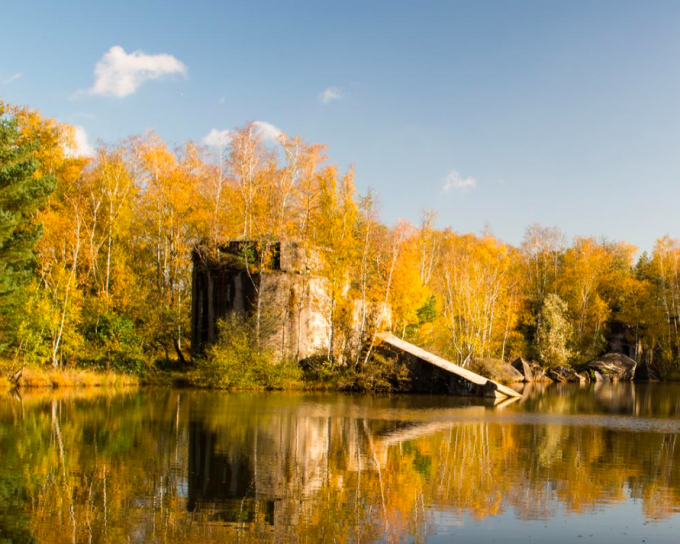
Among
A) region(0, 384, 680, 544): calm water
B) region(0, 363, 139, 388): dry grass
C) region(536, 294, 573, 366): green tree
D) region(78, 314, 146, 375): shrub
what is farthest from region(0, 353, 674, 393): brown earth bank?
region(536, 294, 573, 366): green tree

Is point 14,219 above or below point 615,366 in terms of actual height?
above

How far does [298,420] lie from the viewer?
760 inches

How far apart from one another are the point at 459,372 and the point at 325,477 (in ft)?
66.4

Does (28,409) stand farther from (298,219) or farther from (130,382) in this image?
(298,219)

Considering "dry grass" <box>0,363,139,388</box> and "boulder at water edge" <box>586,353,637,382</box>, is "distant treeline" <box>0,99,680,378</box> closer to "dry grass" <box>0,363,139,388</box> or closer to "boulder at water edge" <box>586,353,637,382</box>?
"dry grass" <box>0,363,139,388</box>

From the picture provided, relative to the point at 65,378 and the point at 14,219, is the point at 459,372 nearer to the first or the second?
the point at 65,378

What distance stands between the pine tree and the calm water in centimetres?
738

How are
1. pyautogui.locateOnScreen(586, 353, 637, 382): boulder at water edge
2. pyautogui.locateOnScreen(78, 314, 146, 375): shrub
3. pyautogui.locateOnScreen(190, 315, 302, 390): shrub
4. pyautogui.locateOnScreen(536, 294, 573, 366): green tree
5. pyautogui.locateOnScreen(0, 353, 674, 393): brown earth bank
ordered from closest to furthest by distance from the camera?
pyautogui.locateOnScreen(0, 353, 674, 393): brown earth bank < pyautogui.locateOnScreen(190, 315, 302, 390): shrub < pyautogui.locateOnScreen(78, 314, 146, 375): shrub < pyautogui.locateOnScreen(536, 294, 573, 366): green tree < pyautogui.locateOnScreen(586, 353, 637, 382): boulder at water edge

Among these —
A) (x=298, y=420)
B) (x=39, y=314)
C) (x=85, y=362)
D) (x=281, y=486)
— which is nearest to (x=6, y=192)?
(x=39, y=314)

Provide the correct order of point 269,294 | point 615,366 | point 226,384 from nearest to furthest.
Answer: point 226,384 → point 269,294 → point 615,366

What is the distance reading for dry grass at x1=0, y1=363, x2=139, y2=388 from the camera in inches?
1087

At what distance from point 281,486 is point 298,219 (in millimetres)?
26794

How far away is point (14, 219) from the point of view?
28.0 meters

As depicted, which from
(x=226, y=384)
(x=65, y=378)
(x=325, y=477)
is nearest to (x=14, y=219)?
(x=65, y=378)
